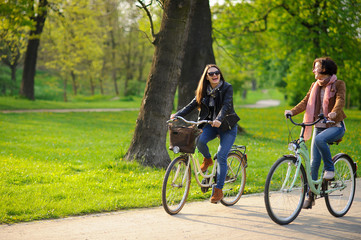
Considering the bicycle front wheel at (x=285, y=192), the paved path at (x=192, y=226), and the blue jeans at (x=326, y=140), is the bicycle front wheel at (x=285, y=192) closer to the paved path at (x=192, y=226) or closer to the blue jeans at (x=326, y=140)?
the paved path at (x=192, y=226)

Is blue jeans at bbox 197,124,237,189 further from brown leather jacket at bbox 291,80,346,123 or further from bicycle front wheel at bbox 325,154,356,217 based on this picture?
bicycle front wheel at bbox 325,154,356,217

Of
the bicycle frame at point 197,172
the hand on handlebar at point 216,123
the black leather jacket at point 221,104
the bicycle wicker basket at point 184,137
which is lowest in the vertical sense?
the bicycle frame at point 197,172

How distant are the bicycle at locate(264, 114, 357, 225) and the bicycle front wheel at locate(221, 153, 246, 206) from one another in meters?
0.68

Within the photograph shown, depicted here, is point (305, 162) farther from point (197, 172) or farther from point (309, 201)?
point (197, 172)

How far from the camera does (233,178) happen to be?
241 inches

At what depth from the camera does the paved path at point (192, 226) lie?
4.62m

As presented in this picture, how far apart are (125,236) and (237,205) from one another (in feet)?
6.87

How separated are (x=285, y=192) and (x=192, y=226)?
3.86 feet

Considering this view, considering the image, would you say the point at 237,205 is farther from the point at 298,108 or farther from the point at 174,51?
the point at 174,51

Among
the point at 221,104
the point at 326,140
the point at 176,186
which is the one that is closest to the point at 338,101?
the point at 326,140

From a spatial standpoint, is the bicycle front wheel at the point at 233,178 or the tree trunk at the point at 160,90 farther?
the tree trunk at the point at 160,90

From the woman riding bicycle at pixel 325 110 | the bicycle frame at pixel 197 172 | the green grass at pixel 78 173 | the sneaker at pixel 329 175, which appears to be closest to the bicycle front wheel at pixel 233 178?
the bicycle frame at pixel 197 172

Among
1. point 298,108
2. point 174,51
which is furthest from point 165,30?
point 298,108

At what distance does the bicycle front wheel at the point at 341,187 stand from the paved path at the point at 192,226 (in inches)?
4.7
